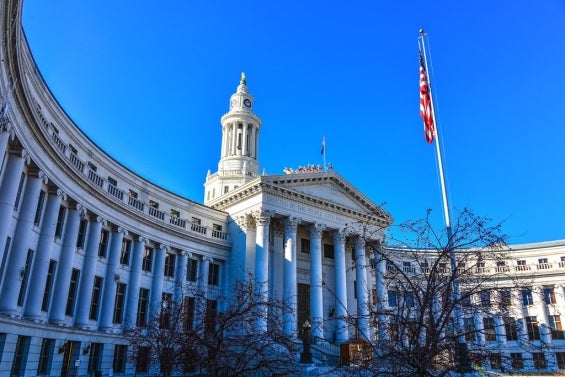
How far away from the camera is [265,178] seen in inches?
1727

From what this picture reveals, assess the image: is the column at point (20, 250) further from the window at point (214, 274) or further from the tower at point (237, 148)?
the tower at point (237, 148)

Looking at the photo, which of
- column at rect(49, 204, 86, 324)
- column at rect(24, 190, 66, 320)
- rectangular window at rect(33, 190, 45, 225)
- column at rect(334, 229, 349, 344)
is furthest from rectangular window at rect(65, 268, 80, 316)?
column at rect(334, 229, 349, 344)

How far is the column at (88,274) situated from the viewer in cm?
3133

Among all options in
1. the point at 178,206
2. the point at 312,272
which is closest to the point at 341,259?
the point at 312,272

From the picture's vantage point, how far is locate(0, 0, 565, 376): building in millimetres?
23609

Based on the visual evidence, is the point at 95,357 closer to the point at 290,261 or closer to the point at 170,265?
the point at 170,265

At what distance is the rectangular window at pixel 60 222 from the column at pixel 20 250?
3.66m

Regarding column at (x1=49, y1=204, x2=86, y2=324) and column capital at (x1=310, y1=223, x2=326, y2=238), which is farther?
column capital at (x1=310, y1=223, x2=326, y2=238)

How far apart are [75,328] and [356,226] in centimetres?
2928

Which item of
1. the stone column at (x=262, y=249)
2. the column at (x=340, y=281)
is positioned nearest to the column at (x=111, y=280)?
the stone column at (x=262, y=249)

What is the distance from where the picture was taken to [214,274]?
150ft

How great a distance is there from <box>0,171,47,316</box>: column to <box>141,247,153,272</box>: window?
43.8ft

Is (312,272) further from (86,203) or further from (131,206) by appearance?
(86,203)

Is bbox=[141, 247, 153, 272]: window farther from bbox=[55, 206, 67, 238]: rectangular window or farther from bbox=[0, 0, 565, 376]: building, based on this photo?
bbox=[55, 206, 67, 238]: rectangular window
